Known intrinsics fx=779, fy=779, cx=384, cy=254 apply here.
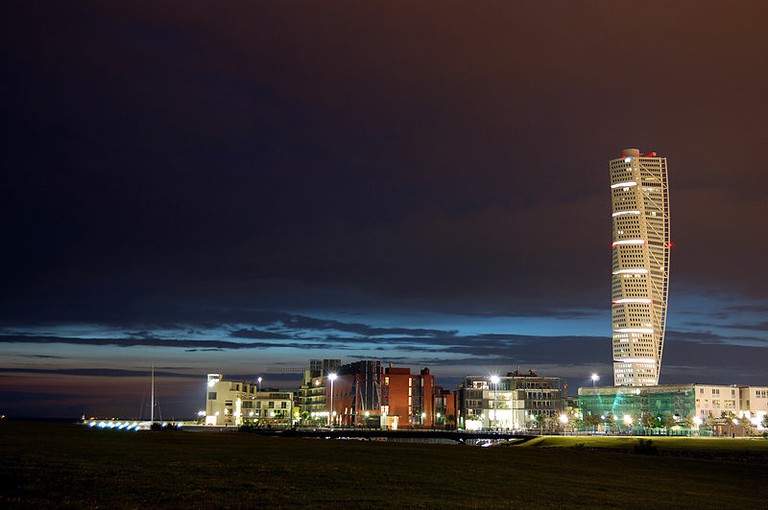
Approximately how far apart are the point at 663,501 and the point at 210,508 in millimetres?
20398

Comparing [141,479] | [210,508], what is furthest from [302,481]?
[210,508]

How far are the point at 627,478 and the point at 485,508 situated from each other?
2186 cm

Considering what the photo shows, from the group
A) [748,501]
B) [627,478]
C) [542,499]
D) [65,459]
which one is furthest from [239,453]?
[748,501]

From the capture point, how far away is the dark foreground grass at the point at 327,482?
968 inches

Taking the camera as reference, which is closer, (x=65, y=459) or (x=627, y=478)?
(x=65, y=459)

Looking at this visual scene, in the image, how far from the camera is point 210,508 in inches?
891

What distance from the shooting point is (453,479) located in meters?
35.9

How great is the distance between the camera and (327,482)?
103 ft

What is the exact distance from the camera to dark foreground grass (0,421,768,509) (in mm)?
24578

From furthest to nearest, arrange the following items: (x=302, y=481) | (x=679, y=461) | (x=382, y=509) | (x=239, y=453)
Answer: (x=679, y=461) < (x=239, y=453) < (x=302, y=481) < (x=382, y=509)

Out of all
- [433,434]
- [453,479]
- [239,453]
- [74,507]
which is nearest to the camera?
[74,507]

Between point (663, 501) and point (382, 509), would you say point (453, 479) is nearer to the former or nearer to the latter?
point (663, 501)

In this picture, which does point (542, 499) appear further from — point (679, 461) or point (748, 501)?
point (679, 461)

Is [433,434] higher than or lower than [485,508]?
lower
